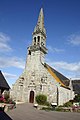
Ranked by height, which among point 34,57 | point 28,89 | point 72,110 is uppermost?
point 34,57

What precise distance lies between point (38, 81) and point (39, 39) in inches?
412

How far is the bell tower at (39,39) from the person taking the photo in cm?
3569

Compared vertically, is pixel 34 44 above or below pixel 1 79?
above

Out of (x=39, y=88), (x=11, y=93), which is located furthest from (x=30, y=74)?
(x=11, y=93)

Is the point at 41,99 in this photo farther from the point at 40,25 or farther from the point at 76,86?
the point at 40,25

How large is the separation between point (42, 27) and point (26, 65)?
1092cm

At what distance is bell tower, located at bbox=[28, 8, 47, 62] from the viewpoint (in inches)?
1405

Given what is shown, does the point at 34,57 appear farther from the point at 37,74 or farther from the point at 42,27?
the point at 42,27

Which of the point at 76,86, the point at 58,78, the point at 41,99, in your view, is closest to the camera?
the point at 41,99

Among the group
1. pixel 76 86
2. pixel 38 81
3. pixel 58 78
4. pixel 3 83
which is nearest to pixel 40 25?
pixel 58 78

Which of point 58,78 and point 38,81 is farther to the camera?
point 58,78

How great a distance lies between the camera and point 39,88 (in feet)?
107

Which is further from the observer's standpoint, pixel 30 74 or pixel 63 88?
pixel 30 74

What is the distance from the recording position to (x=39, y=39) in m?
36.8
